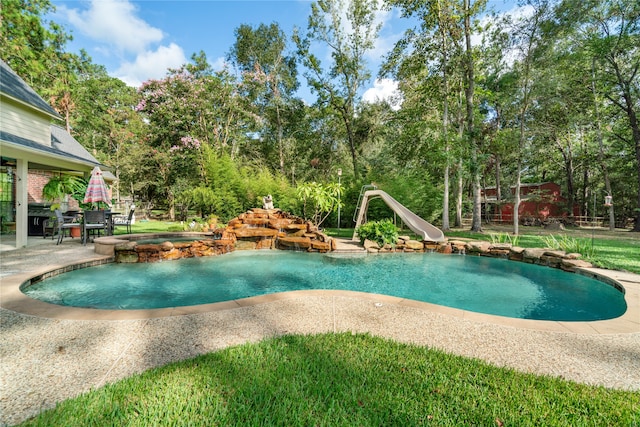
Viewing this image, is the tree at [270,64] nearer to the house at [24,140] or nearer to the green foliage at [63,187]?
the green foliage at [63,187]

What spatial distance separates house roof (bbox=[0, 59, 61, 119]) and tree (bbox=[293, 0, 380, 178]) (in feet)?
40.1

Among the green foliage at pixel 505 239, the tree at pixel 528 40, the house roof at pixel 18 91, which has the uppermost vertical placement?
the tree at pixel 528 40

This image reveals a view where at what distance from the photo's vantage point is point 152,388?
1.71m

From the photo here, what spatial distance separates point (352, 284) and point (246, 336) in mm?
3122

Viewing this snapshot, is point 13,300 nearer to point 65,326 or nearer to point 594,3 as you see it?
point 65,326

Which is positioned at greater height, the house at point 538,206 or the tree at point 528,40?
the tree at point 528,40

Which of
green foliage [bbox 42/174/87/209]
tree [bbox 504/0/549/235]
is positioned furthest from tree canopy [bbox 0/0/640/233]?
green foliage [bbox 42/174/87/209]

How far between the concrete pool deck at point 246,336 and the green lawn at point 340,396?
26 centimetres

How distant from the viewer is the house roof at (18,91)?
7413 mm

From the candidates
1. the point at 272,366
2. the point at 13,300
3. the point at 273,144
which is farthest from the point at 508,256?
the point at 273,144

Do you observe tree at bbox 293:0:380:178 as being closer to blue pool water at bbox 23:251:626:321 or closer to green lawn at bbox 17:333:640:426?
blue pool water at bbox 23:251:626:321

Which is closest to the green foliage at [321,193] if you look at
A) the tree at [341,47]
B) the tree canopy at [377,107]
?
the tree canopy at [377,107]

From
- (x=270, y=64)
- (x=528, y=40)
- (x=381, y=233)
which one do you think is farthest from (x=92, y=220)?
(x=528, y=40)

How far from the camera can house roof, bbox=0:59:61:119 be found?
24.3 feet
